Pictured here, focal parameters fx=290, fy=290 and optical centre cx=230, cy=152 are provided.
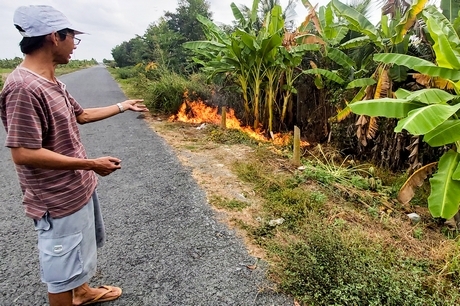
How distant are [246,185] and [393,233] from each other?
185 centimetres

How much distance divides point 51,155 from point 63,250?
0.55m

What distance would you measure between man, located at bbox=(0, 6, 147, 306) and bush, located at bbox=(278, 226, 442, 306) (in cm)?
142

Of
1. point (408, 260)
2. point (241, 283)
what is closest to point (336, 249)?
point (408, 260)

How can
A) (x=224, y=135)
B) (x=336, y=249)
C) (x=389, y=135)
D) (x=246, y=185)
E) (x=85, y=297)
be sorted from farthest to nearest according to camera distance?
(x=224, y=135) → (x=389, y=135) → (x=246, y=185) → (x=336, y=249) → (x=85, y=297)

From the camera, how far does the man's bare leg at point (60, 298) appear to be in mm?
1652

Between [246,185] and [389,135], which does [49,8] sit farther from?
[389,135]

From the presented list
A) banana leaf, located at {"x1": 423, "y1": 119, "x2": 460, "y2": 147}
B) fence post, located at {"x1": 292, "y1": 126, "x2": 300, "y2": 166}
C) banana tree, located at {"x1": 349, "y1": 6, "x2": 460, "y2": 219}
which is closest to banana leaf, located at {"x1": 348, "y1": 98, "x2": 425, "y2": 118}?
banana tree, located at {"x1": 349, "y1": 6, "x2": 460, "y2": 219}

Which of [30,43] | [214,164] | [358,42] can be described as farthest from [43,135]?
[358,42]

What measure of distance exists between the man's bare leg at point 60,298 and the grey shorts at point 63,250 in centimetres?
5

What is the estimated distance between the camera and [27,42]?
1396 mm

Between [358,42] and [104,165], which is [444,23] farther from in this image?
[104,165]

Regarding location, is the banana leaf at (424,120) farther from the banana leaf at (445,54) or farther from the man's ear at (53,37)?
the man's ear at (53,37)

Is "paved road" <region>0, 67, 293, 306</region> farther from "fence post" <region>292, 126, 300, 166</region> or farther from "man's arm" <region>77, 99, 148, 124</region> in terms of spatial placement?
"fence post" <region>292, 126, 300, 166</region>

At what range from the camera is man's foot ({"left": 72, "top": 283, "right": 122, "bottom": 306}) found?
6.72 ft
